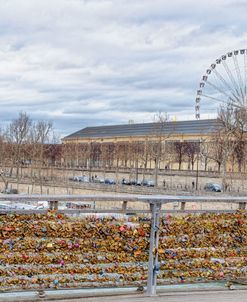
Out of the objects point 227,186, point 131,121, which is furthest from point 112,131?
point 227,186

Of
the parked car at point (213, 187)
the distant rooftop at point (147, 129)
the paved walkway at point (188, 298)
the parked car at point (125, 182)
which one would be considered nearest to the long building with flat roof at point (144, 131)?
the distant rooftop at point (147, 129)

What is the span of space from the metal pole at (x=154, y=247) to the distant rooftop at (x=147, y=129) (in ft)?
222

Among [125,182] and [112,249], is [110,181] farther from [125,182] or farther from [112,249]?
[112,249]

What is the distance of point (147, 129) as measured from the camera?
108438 millimetres

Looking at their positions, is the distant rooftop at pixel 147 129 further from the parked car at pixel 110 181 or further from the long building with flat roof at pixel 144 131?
the parked car at pixel 110 181

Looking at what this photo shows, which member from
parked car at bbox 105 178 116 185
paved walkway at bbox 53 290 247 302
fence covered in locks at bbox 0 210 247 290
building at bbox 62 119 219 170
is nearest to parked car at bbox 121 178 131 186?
parked car at bbox 105 178 116 185

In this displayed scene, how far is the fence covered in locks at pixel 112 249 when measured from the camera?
576 centimetres

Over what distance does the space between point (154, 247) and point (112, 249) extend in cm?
47

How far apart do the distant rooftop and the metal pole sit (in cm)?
6767

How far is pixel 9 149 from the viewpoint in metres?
80.8

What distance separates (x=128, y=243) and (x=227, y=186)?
164 ft

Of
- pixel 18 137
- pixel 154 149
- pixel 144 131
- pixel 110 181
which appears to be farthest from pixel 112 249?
pixel 144 131

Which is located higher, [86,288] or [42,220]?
[42,220]

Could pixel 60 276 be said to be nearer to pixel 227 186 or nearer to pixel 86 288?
pixel 86 288
